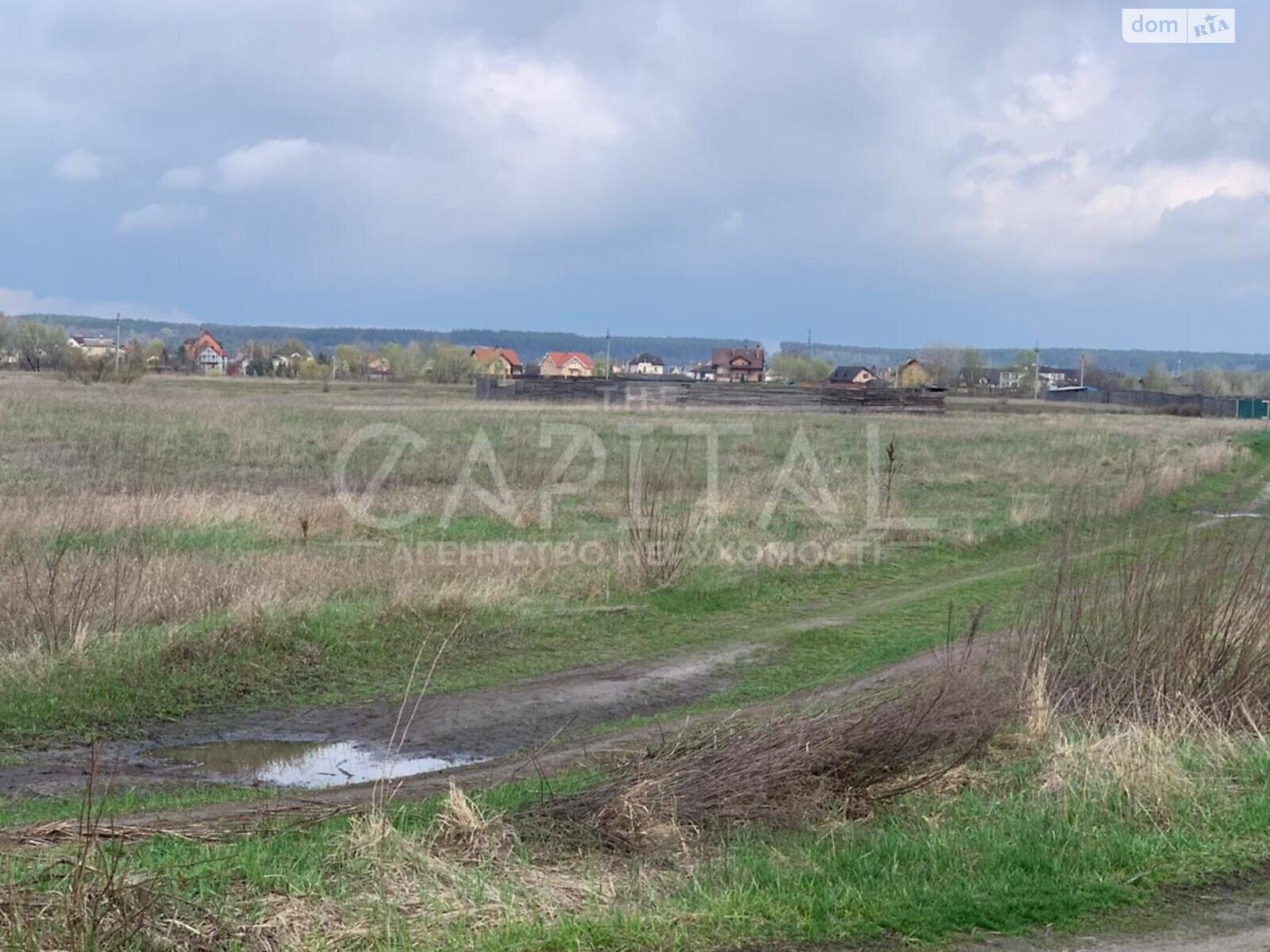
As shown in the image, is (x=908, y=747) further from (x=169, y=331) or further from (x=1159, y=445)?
(x=169, y=331)

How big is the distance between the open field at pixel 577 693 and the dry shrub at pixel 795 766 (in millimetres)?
28

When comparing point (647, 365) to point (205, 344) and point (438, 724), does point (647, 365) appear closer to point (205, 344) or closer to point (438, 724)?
point (205, 344)

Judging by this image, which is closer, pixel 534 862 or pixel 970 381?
pixel 534 862

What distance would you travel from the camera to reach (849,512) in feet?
65.1

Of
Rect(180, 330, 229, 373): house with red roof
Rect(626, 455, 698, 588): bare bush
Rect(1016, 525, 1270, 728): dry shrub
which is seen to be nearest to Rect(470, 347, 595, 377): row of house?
Rect(180, 330, 229, 373): house with red roof

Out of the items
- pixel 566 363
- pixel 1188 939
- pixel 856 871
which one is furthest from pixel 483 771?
pixel 566 363

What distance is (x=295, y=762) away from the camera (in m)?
8.30

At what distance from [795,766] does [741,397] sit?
51.8 meters

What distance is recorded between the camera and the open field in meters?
4.73

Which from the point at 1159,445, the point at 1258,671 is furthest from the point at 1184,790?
the point at 1159,445

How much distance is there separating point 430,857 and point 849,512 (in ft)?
50.9

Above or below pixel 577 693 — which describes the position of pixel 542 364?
above

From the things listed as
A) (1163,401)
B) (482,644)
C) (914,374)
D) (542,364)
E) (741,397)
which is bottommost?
(482,644)
